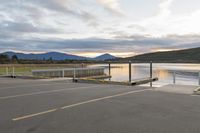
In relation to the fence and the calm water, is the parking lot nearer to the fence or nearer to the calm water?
the calm water

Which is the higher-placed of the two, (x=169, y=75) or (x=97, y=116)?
(x=97, y=116)

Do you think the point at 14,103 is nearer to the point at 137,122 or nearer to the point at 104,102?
the point at 104,102

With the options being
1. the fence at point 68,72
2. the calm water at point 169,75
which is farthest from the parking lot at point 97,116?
the fence at point 68,72

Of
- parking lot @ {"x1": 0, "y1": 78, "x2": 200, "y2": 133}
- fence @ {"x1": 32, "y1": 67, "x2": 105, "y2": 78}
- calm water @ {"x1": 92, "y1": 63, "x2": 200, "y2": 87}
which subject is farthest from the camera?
fence @ {"x1": 32, "y1": 67, "x2": 105, "y2": 78}

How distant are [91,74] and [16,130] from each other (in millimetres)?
49614

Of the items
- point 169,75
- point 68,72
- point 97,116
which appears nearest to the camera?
point 97,116

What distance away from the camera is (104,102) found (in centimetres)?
998

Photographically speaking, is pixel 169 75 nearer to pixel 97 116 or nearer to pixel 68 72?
pixel 68 72

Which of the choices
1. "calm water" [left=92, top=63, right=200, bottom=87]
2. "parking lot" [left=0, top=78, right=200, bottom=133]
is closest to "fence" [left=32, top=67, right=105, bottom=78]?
"calm water" [left=92, top=63, right=200, bottom=87]

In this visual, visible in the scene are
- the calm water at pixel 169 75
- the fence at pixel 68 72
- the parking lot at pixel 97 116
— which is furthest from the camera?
the fence at pixel 68 72

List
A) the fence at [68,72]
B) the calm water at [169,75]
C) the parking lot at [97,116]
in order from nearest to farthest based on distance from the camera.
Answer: the parking lot at [97,116] → the calm water at [169,75] → the fence at [68,72]

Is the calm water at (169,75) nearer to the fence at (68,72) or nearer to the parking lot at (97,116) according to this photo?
the fence at (68,72)

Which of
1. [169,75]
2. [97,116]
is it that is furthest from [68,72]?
[97,116]

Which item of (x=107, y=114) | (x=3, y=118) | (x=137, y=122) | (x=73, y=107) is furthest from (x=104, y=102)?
(x=3, y=118)
